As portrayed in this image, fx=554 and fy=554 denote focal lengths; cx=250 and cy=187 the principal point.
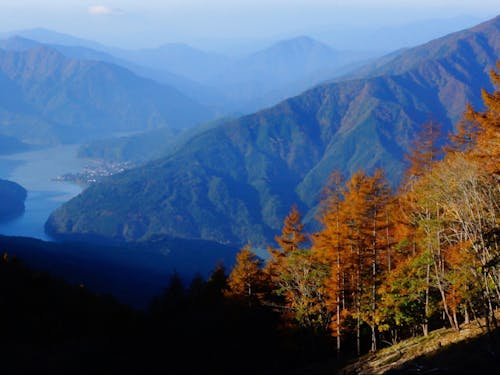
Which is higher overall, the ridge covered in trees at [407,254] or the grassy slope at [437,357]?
the ridge covered in trees at [407,254]

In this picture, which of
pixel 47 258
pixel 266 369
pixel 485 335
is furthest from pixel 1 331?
pixel 47 258

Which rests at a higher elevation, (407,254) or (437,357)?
(407,254)

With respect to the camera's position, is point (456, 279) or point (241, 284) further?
point (241, 284)

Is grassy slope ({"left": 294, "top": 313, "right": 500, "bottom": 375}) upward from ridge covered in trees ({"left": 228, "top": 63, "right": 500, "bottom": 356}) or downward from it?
downward

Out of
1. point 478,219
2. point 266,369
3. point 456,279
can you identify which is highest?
point 478,219

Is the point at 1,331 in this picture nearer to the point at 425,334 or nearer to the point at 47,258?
the point at 425,334

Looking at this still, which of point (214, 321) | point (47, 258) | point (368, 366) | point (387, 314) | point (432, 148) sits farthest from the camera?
point (47, 258)

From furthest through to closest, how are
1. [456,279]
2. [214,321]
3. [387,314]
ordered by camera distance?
[214,321] < [387,314] < [456,279]

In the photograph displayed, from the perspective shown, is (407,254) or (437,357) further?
(407,254)

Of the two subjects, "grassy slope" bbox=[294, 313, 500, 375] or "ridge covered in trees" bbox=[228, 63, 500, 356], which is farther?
"ridge covered in trees" bbox=[228, 63, 500, 356]

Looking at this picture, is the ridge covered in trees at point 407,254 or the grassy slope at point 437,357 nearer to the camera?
the grassy slope at point 437,357

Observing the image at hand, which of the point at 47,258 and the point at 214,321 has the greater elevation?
the point at 47,258
